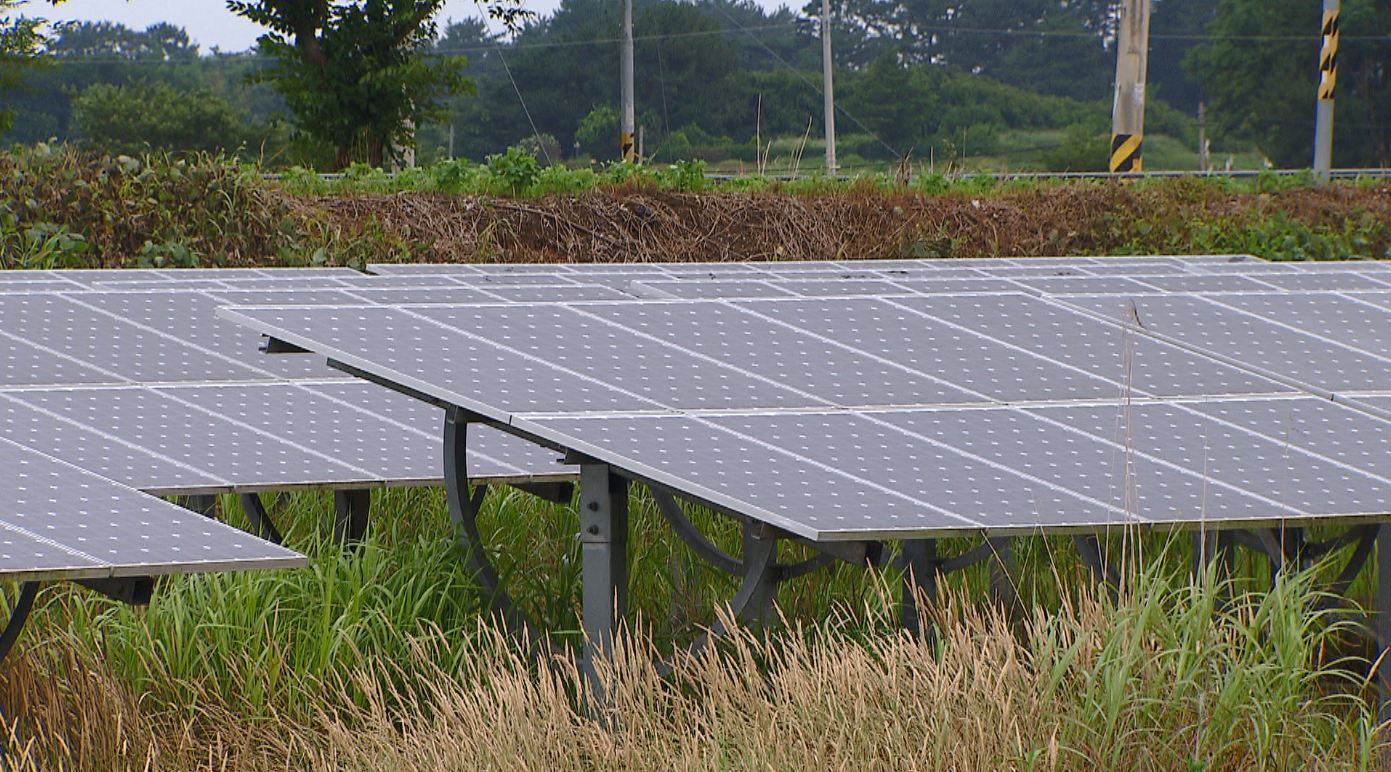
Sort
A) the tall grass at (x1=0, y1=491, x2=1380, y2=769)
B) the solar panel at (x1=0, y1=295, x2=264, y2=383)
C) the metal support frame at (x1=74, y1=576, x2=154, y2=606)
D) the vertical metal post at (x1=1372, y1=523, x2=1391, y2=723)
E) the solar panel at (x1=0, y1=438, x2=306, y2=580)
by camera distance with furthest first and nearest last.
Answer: the solar panel at (x1=0, y1=295, x2=264, y2=383) → the vertical metal post at (x1=1372, y1=523, x2=1391, y2=723) → the metal support frame at (x1=74, y1=576, x2=154, y2=606) → the tall grass at (x1=0, y1=491, x2=1380, y2=769) → the solar panel at (x1=0, y1=438, x2=306, y2=580)

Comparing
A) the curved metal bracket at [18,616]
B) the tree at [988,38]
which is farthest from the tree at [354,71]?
the tree at [988,38]

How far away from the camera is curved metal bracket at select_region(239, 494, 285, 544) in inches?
309

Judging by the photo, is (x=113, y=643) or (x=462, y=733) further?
(x=113, y=643)

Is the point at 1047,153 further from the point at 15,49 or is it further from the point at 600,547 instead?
the point at 600,547

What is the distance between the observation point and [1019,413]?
A: 624cm

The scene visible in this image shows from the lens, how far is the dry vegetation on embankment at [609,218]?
568 inches

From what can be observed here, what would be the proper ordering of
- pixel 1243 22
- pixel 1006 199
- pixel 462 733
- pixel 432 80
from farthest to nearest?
pixel 1243 22, pixel 432 80, pixel 1006 199, pixel 462 733

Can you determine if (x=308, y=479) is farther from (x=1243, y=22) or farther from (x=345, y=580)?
(x=1243, y=22)

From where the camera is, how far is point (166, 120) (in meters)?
66.4

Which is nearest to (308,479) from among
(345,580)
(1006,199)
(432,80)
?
(345,580)

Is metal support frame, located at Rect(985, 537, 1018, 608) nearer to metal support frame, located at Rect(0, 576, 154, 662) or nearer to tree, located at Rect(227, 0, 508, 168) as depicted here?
metal support frame, located at Rect(0, 576, 154, 662)

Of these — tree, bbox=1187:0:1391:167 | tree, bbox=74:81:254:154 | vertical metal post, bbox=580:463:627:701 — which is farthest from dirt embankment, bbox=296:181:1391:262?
tree, bbox=74:81:254:154

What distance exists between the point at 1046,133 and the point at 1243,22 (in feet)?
25.2

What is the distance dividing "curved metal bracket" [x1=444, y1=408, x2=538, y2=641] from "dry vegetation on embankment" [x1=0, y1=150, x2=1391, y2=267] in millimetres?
8181
